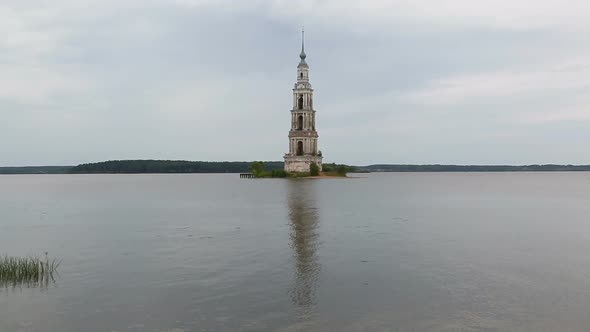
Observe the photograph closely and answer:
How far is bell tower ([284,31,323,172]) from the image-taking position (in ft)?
542

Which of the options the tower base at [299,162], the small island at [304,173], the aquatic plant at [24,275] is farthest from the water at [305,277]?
the small island at [304,173]

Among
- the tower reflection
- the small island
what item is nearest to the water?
the tower reflection

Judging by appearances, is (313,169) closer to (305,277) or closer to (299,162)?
(299,162)

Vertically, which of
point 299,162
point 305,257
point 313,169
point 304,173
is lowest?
point 305,257

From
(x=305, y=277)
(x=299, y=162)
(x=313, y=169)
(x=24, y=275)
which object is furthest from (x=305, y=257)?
(x=313, y=169)

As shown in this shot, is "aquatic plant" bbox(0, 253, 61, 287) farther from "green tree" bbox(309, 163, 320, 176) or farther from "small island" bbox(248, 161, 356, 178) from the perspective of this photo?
"green tree" bbox(309, 163, 320, 176)

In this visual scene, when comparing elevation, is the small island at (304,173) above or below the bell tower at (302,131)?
below

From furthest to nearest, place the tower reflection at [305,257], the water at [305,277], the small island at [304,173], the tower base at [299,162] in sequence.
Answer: the small island at [304,173]
the tower base at [299,162]
the tower reflection at [305,257]
the water at [305,277]

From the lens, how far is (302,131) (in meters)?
165

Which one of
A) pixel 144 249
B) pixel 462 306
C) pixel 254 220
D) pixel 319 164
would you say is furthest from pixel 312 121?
pixel 462 306

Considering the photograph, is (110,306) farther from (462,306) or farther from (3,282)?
(462,306)

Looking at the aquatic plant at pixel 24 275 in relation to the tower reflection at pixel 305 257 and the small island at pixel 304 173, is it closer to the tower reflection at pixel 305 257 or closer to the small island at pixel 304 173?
the tower reflection at pixel 305 257

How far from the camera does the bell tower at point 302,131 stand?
542ft

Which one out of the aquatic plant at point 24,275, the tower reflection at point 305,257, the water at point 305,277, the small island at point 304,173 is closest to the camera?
the water at point 305,277
